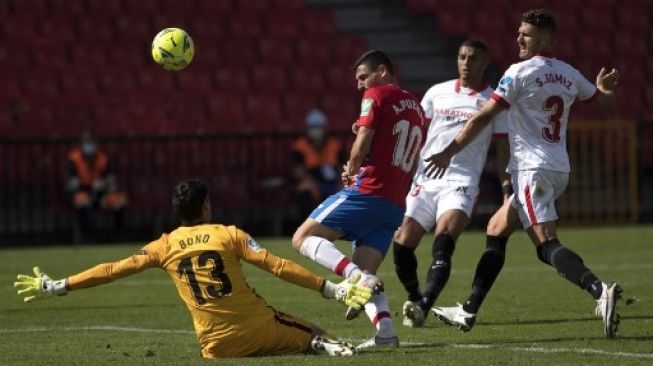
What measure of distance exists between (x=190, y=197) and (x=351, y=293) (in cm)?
116

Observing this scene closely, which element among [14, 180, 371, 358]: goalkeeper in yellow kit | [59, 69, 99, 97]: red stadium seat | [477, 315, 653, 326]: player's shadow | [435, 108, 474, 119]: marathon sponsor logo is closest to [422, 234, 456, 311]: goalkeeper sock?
[477, 315, 653, 326]: player's shadow

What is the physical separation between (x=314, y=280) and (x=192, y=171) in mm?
13730

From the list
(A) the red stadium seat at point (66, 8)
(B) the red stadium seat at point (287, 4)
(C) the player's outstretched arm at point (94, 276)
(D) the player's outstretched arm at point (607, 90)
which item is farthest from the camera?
(B) the red stadium seat at point (287, 4)

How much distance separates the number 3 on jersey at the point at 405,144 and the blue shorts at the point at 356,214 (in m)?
0.29

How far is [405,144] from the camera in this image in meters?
9.73

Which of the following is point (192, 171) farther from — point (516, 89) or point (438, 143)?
point (516, 89)

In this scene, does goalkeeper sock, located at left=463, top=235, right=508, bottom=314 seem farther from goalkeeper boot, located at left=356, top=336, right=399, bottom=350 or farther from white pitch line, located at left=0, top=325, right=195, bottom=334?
white pitch line, located at left=0, top=325, right=195, bottom=334

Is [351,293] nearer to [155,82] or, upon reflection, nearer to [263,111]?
[155,82]

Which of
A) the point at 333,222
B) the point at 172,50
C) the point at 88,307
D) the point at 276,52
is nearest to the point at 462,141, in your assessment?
the point at 333,222

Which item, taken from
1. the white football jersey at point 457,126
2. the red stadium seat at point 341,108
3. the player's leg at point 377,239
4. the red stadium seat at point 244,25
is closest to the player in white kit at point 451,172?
the white football jersey at point 457,126

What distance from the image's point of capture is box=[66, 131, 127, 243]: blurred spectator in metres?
20.7

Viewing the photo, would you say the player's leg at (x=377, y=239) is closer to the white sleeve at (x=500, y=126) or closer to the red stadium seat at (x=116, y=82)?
the white sleeve at (x=500, y=126)

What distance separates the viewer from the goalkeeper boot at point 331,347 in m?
8.51

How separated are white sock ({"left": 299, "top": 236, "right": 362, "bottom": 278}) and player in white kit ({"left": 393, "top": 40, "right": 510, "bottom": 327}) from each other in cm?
177
